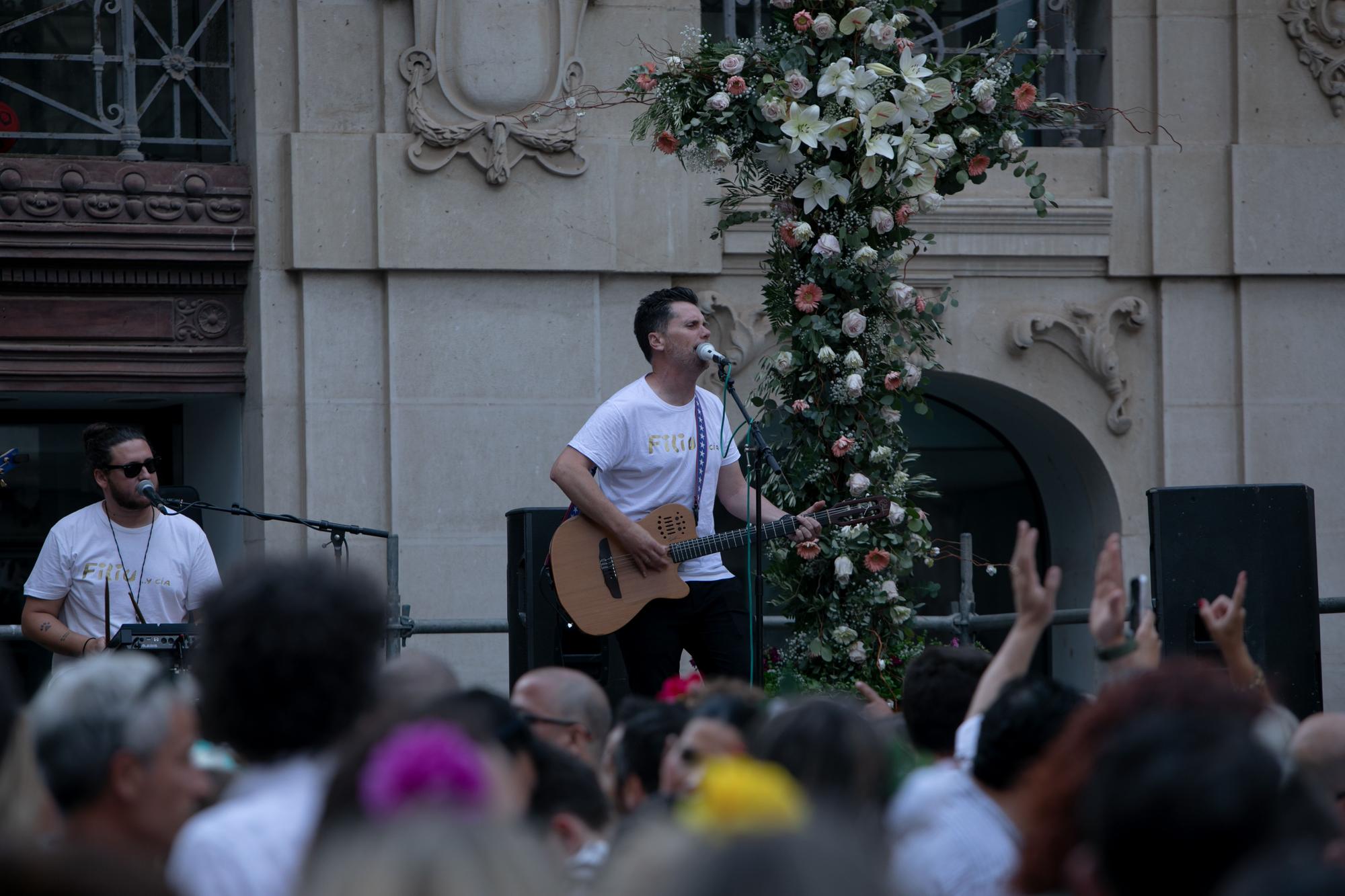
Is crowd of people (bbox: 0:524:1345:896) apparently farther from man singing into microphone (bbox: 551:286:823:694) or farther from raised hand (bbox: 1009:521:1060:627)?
man singing into microphone (bbox: 551:286:823:694)

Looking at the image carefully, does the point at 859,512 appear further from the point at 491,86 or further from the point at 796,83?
→ the point at 491,86

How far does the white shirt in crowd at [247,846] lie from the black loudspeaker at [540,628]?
413 cm

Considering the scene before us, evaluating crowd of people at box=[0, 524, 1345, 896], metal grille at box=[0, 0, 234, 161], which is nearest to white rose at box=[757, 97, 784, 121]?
crowd of people at box=[0, 524, 1345, 896]

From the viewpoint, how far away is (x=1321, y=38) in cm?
935

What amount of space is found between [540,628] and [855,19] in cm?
282

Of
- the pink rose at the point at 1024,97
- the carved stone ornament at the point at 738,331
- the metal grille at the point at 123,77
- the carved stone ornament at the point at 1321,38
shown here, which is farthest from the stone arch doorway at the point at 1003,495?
the metal grille at the point at 123,77

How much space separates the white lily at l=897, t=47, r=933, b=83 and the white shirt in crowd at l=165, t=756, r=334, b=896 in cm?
418

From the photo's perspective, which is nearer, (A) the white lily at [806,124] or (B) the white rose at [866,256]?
(A) the white lily at [806,124]

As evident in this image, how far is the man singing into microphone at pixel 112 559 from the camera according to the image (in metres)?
6.36

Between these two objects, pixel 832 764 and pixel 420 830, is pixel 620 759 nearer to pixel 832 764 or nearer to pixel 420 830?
pixel 832 764

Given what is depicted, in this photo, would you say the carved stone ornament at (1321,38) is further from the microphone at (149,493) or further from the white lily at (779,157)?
the microphone at (149,493)

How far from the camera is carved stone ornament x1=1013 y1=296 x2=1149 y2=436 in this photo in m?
9.26

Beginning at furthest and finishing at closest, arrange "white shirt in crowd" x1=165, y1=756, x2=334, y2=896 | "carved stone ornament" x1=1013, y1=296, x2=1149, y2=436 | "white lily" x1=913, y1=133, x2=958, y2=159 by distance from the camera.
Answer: "carved stone ornament" x1=1013, y1=296, x2=1149, y2=436
"white lily" x1=913, y1=133, x2=958, y2=159
"white shirt in crowd" x1=165, y1=756, x2=334, y2=896

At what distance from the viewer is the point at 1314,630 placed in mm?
6199
